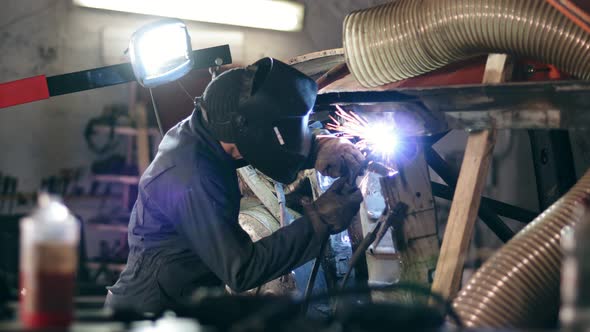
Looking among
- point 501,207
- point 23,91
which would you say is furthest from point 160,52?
point 501,207

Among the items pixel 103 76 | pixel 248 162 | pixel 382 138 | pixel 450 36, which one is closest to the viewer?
pixel 450 36

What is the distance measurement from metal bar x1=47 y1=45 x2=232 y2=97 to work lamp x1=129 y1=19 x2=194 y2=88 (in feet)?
0.31

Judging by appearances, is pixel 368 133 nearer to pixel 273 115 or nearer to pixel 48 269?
pixel 273 115

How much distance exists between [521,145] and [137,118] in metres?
4.73

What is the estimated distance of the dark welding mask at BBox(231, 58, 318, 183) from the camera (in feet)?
10.3

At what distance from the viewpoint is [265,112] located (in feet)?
10.3

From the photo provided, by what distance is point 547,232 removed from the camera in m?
2.59

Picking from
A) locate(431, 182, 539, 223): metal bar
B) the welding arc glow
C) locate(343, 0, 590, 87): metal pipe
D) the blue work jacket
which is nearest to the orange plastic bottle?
the blue work jacket

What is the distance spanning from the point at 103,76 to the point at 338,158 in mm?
1313

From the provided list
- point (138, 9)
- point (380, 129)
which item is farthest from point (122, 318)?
point (138, 9)

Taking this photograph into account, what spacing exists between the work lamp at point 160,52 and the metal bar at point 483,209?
1288mm

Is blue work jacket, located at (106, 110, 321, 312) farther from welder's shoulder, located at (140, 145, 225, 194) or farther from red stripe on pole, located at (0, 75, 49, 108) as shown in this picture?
red stripe on pole, located at (0, 75, 49, 108)

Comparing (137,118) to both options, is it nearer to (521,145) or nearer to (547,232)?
(521,145)

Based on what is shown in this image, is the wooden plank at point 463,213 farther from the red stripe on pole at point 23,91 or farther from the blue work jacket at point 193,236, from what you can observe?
the red stripe on pole at point 23,91
